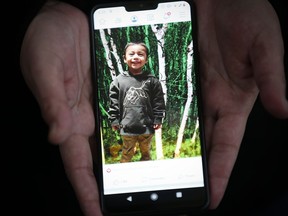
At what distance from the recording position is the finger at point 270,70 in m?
0.66

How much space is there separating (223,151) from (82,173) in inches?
11.0

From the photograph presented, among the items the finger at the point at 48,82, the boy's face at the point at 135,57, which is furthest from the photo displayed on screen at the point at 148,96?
the finger at the point at 48,82

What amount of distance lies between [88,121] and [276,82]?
1.25 feet

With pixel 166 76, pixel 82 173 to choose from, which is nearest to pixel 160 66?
pixel 166 76

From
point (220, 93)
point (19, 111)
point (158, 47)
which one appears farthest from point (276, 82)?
point (19, 111)

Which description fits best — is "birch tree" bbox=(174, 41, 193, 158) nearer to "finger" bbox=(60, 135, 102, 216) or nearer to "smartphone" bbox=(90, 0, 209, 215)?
"smartphone" bbox=(90, 0, 209, 215)

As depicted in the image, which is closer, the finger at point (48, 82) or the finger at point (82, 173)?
the finger at point (48, 82)

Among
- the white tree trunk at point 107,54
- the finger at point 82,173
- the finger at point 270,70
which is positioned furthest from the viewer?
the white tree trunk at point 107,54

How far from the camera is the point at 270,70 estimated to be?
676 mm

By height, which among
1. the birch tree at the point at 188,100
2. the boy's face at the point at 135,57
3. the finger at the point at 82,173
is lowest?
the finger at the point at 82,173

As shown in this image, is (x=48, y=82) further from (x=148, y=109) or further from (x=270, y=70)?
(x=270, y=70)

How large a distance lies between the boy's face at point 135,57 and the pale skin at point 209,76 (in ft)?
0.30

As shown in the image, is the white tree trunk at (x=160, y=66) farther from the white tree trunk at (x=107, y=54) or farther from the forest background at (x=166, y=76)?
the white tree trunk at (x=107, y=54)

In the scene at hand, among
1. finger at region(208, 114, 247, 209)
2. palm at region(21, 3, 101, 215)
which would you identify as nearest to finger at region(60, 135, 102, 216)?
palm at region(21, 3, 101, 215)
